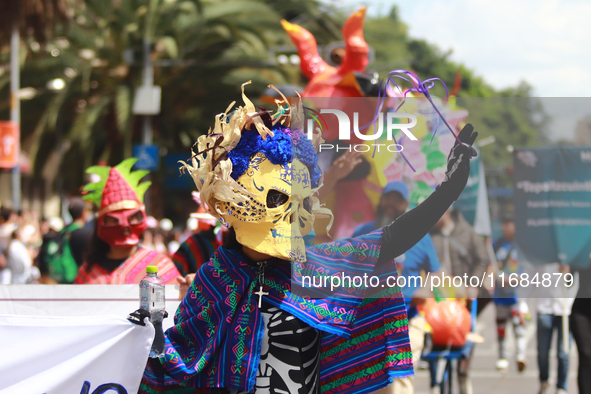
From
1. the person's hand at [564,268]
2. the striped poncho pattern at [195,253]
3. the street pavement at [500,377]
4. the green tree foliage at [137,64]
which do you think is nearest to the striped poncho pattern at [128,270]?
the striped poncho pattern at [195,253]

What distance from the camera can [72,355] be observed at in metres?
2.80

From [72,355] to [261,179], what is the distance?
3.72 ft

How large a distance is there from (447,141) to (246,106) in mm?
823

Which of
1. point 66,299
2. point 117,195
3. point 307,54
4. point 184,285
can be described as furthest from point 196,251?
point 307,54

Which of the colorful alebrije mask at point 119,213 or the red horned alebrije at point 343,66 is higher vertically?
the red horned alebrije at point 343,66

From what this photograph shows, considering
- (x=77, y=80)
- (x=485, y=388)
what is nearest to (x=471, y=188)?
(x=485, y=388)

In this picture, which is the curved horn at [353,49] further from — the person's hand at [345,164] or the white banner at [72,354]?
the white banner at [72,354]

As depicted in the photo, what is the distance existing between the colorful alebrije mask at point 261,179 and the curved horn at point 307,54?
9.49 ft

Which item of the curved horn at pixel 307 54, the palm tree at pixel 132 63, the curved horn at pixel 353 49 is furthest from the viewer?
the palm tree at pixel 132 63

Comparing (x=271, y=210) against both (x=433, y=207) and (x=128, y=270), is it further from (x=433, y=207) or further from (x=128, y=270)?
(x=128, y=270)

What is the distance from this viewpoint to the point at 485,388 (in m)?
6.58

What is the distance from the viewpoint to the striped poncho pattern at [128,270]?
3752mm

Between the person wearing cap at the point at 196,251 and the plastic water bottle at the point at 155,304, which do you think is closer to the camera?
the plastic water bottle at the point at 155,304

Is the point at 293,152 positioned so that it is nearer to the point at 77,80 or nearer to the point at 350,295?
the point at 350,295
